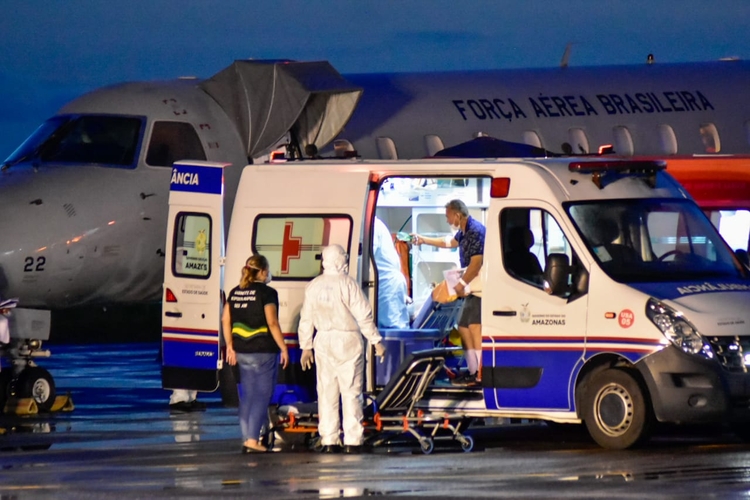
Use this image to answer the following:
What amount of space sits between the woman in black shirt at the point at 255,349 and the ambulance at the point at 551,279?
0.71 m

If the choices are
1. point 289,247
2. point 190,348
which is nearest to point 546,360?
point 289,247

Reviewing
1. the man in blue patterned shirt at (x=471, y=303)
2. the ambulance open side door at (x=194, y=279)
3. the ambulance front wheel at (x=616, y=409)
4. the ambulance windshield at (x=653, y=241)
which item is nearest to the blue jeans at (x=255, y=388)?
the ambulance open side door at (x=194, y=279)

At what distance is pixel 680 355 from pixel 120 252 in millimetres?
7774

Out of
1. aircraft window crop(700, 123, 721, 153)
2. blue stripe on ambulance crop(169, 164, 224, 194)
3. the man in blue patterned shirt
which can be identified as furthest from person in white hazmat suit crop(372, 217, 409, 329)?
aircraft window crop(700, 123, 721, 153)

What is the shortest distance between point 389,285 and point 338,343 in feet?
6.94

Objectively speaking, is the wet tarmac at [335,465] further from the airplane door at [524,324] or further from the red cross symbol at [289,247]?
the red cross symbol at [289,247]

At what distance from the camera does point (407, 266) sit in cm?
1580

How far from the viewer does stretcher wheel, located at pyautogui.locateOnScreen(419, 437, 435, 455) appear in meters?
11.9

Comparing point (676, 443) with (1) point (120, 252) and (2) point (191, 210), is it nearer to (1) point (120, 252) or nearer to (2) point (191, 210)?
(2) point (191, 210)

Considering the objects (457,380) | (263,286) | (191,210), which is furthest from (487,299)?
(191,210)

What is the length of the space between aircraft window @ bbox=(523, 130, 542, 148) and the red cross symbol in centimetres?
745

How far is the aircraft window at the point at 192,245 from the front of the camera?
13688 millimetres

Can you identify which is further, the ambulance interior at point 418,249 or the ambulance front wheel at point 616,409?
the ambulance interior at point 418,249

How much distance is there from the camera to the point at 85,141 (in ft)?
59.3
